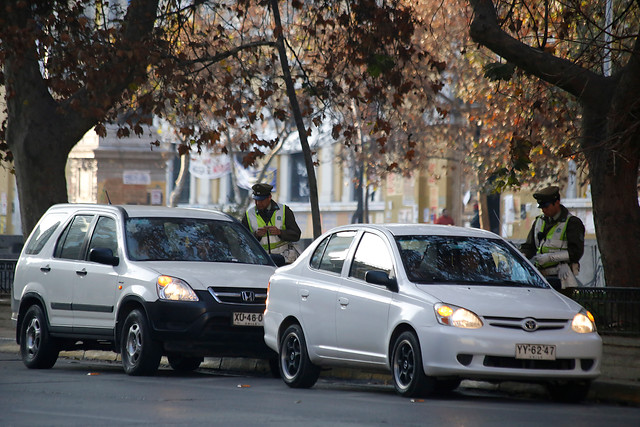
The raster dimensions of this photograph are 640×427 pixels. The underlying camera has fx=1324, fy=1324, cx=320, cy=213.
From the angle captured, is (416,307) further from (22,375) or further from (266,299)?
(22,375)

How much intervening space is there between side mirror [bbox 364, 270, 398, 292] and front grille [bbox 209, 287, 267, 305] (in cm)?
208

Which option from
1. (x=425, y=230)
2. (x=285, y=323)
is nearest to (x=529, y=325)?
(x=425, y=230)

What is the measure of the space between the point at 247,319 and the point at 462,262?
242 cm

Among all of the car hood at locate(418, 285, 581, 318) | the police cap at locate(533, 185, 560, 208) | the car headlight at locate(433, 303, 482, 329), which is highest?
the police cap at locate(533, 185, 560, 208)

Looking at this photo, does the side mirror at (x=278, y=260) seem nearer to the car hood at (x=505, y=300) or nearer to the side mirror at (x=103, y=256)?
the side mirror at (x=103, y=256)

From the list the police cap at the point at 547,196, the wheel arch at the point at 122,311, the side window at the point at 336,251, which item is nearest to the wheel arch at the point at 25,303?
the wheel arch at the point at 122,311

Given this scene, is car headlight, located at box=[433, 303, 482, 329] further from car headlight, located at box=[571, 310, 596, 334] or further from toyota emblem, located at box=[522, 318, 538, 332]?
car headlight, located at box=[571, 310, 596, 334]

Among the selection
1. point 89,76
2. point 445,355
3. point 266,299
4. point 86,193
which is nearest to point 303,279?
point 266,299

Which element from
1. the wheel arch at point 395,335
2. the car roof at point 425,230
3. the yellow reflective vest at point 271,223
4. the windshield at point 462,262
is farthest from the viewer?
the yellow reflective vest at point 271,223

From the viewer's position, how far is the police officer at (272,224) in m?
15.2

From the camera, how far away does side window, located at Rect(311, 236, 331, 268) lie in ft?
39.6

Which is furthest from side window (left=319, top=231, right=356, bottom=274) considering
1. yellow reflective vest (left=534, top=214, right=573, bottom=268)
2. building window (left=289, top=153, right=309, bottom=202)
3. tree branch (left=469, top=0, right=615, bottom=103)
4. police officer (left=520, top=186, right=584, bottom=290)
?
building window (left=289, top=153, right=309, bottom=202)

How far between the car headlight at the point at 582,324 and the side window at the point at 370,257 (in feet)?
5.19

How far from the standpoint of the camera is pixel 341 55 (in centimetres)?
2005
